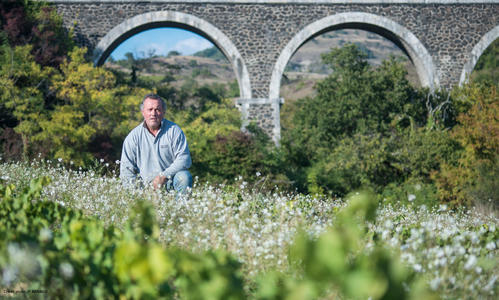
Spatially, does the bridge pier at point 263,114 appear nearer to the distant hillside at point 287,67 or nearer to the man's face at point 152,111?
the distant hillside at point 287,67

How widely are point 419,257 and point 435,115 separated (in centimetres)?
1207

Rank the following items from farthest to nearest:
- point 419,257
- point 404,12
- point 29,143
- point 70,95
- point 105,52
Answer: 1. point 404,12
2. point 105,52
3. point 70,95
4. point 29,143
5. point 419,257

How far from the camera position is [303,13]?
519 inches

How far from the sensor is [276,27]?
43.3ft

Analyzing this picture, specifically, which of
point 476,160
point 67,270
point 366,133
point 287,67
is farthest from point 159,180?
point 287,67

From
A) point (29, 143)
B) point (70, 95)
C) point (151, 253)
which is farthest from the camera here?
point (70, 95)

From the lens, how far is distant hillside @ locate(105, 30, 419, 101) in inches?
1199

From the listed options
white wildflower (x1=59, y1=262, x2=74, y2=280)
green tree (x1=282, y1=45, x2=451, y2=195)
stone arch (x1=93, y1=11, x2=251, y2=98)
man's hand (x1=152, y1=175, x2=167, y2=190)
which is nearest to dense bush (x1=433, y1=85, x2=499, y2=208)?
green tree (x1=282, y1=45, x2=451, y2=195)

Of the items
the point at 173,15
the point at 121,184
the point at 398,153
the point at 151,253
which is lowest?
the point at 398,153

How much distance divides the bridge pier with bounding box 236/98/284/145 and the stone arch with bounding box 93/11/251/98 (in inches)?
11.8

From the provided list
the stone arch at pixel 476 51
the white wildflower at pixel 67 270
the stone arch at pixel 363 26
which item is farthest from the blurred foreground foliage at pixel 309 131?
the white wildflower at pixel 67 270

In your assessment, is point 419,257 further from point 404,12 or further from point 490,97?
point 404,12

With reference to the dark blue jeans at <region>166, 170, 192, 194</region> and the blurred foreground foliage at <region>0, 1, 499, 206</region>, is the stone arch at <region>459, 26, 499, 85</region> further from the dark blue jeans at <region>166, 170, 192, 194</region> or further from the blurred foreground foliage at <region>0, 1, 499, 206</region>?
the dark blue jeans at <region>166, 170, 192, 194</region>

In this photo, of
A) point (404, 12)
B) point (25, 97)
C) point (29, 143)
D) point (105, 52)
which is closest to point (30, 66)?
point (25, 97)
